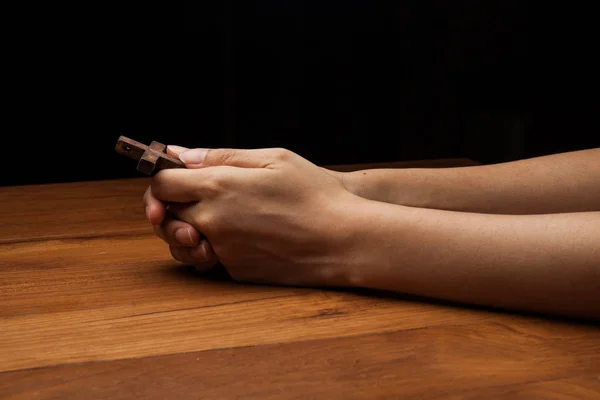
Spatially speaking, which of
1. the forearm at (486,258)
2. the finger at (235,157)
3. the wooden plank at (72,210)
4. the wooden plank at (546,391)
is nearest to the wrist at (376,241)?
the forearm at (486,258)

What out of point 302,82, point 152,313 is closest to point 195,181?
point 152,313

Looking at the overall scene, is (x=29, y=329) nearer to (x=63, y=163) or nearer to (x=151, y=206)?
(x=151, y=206)

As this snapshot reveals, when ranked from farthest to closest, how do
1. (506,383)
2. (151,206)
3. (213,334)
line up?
(151,206), (213,334), (506,383)

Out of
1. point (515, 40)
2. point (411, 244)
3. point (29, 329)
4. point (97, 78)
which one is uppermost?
point (515, 40)

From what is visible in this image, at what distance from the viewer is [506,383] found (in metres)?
0.68

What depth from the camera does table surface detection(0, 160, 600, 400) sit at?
68 cm

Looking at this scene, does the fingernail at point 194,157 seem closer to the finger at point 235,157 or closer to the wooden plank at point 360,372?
the finger at point 235,157

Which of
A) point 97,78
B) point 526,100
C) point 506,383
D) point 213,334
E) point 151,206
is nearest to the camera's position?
point 506,383

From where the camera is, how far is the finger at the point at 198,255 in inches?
37.0

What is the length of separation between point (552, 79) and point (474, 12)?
0.38 m

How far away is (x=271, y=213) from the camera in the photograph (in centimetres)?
90

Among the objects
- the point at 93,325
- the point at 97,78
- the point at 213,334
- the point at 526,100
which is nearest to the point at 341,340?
the point at 213,334

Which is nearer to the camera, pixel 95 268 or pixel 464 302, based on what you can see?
pixel 464 302

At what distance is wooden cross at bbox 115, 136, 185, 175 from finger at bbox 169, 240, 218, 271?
0.33 ft
